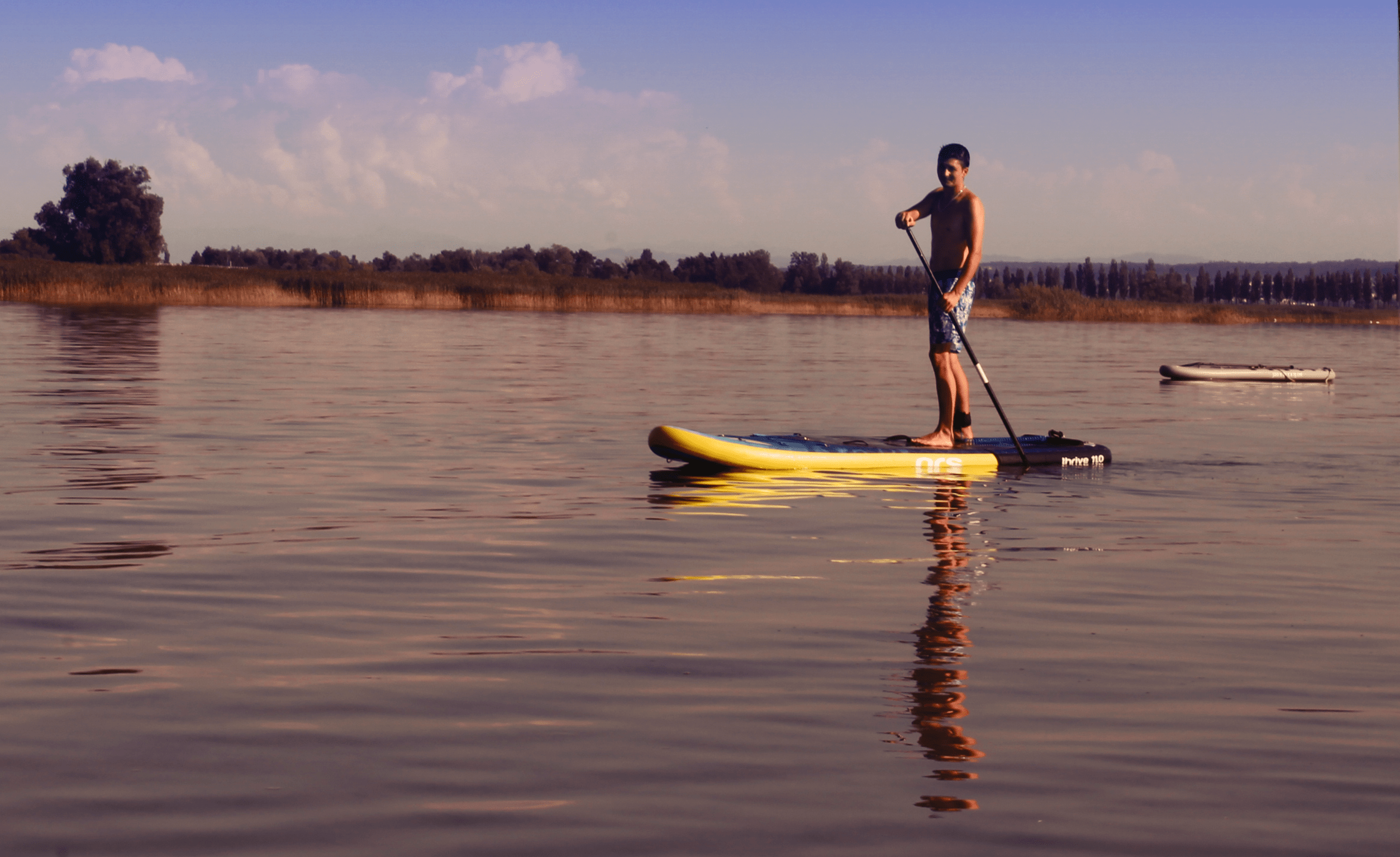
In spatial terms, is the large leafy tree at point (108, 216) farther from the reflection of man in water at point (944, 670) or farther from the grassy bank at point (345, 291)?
the reflection of man in water at point (944, 670)

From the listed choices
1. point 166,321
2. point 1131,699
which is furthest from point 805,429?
point 166,321

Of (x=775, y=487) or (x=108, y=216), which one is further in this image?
(x=108, y=216)

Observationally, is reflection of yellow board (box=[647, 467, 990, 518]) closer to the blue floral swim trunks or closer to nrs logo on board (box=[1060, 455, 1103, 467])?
nrs logo on board (box=[1060, 455, 1103, 467])

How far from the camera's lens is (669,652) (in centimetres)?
557

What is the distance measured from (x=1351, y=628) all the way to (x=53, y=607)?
5.41 m

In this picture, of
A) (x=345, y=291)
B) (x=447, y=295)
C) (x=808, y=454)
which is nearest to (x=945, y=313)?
(x=808, y=454)

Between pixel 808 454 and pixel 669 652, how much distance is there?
21.0 ft

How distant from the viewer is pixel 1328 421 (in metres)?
20.3

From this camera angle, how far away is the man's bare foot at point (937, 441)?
1248 centimetres

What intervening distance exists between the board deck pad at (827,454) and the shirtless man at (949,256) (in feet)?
0.94

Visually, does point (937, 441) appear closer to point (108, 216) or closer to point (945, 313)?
point (945, 313)

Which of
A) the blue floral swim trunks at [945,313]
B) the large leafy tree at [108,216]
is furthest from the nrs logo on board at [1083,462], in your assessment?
the large leafy tree at [108,216]

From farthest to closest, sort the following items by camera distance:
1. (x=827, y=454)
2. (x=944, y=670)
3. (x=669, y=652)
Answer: (x=827, y=454) → (x=669, y=652) → (x=944, y=670)

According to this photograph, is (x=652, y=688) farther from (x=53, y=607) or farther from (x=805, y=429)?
(x=805, y=429)
